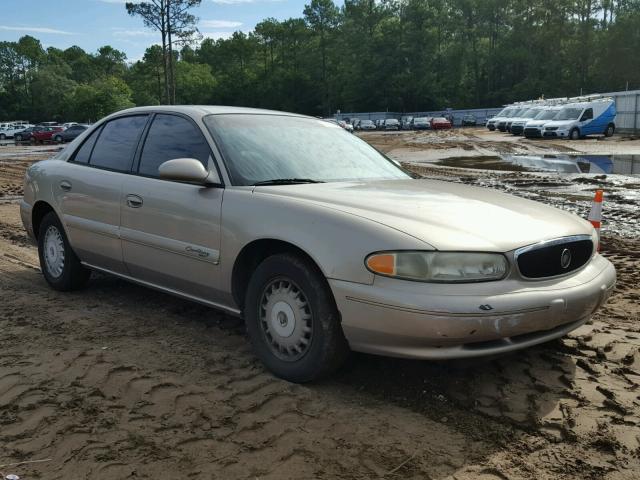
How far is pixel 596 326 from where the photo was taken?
4.60m

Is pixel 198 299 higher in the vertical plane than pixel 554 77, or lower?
lower

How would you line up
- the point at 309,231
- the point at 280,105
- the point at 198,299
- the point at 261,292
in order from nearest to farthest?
1. the point at 309,231
2. the point at 261,292
3. the point at 198,299
4. the point at 280,105

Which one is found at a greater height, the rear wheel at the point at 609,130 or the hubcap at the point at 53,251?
the rear wheel at the point at 609,130

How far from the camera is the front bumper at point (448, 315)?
3164mm

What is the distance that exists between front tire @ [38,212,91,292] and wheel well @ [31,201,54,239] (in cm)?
7

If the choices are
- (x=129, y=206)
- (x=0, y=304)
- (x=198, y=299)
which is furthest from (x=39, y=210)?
(x=198, y=299)

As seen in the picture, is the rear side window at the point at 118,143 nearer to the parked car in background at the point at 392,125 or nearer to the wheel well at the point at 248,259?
the wheel well at the point at 248,259

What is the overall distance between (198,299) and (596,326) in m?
2.78

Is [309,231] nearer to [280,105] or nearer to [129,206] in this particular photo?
[129,206]

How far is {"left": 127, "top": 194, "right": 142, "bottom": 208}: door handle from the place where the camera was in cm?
460

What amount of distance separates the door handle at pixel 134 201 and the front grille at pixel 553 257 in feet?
8.62

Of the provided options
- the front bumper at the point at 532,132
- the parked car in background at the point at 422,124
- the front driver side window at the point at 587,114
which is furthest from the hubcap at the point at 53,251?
the parked car in background at the point at 422,124

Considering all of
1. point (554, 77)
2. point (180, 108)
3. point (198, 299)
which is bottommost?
point (198, 299)

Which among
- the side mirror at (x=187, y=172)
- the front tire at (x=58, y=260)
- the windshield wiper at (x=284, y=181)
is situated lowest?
the front tire at (x=58, y=260)
